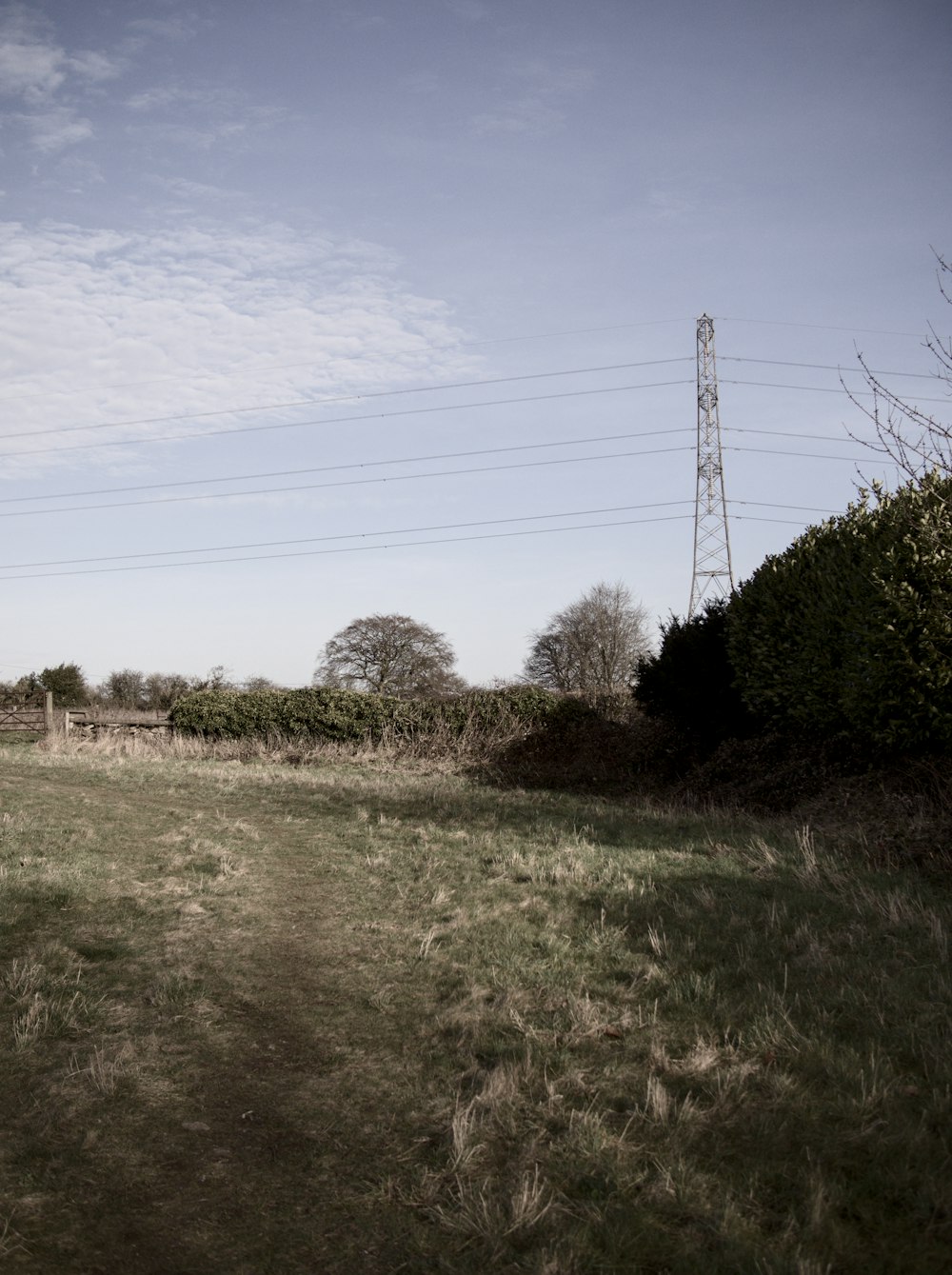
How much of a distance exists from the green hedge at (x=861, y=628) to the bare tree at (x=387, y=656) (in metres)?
30.4

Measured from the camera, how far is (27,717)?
29.7m

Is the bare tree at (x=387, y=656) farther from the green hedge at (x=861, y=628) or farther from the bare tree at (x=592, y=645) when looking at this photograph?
the green hedge at (x=861, y=628)

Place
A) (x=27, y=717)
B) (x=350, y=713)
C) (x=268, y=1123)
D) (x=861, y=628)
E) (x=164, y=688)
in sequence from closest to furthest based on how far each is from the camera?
(x=268, y=1123), (x=861, y=628), (x=350, y=713), (x=27, y=717), (x=164, y=688)

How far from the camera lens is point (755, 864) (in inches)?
356

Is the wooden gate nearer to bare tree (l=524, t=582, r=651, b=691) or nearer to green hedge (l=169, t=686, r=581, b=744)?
green hedge (l=169, t=686, r=581, b=744)

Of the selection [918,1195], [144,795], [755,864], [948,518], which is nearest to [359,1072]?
[918,1195]

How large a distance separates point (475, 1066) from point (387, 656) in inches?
1660

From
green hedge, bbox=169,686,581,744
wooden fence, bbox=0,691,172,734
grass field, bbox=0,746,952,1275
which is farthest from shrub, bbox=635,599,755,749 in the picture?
wooden fence, bbox=0,691,172,734

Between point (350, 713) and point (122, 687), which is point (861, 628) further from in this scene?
point (122, 687)

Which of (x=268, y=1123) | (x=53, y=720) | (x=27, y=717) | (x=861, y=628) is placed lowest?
(x=268, y=1123)

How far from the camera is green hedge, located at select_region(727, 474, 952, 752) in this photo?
11711 mm

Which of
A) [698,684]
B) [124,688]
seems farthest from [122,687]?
[698,684]

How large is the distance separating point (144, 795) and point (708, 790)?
9.11 metres

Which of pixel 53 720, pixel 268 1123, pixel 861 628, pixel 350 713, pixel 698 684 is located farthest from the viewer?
pixel 53 720
